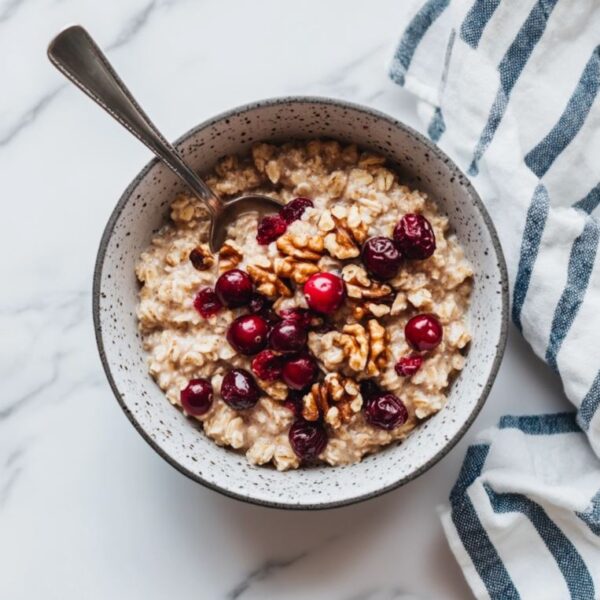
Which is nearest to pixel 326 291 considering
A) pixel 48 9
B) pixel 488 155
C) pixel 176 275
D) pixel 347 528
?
pixel 176 275

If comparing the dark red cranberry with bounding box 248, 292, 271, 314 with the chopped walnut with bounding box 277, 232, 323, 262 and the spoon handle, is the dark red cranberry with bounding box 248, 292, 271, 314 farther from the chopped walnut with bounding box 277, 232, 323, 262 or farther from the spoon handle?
the spoon handle

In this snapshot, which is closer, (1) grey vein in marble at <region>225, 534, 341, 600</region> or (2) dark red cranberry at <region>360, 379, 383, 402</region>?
(2) dark red cranberry at <region>360, 379, 383, 402</region>

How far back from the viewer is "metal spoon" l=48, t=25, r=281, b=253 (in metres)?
1.46

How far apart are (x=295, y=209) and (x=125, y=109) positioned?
33 cm

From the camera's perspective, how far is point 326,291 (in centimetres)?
150

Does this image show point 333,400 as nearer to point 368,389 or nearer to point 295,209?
point 368,389

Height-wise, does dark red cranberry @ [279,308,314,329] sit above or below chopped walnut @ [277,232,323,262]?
below

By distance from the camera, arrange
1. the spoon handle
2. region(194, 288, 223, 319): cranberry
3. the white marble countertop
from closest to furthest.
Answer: the spoon handle < region(194, 288, 223, 319): cranberry < the white marble countertop

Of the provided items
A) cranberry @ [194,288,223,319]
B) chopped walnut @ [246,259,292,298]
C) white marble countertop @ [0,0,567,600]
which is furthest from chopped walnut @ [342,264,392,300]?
white marble countertop @ [0,0,567,600]

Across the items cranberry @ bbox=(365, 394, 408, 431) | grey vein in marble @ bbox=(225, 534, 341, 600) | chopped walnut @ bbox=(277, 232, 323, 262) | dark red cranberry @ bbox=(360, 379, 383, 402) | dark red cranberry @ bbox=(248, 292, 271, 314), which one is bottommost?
grey vein in marble @ bbox=(225, 534, 341, 600)

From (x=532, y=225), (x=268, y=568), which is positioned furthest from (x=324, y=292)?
(x=268, y=568)

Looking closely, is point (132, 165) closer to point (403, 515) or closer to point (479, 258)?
point (479, 258)

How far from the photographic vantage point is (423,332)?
150 cm

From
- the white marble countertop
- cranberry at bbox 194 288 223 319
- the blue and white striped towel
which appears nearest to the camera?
cranberry at bbox 194 288 223 319
